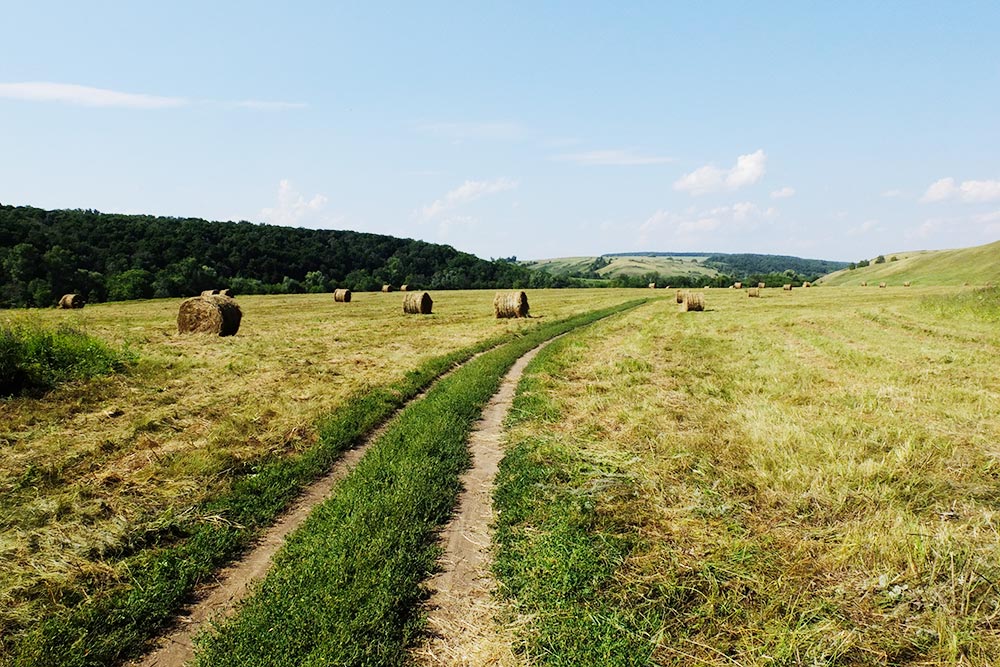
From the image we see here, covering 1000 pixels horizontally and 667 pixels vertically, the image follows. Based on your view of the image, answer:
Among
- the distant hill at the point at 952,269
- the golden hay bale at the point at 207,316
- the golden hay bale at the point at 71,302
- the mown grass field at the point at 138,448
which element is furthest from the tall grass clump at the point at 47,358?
the distant hill at the point at 952,269

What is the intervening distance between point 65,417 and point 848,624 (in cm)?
1207

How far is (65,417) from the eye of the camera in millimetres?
9250

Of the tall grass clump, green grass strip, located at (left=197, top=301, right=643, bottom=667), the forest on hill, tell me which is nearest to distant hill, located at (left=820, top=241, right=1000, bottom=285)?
the forest on hill

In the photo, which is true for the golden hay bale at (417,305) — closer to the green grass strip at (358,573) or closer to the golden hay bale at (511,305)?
the golden hay bale at (511,305)

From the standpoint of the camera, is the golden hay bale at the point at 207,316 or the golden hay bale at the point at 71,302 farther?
the golden hay bale at the point at 71,302

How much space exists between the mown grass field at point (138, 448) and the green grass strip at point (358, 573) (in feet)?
4.83

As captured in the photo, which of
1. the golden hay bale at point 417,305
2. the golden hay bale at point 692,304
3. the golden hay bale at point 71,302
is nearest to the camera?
the golden hay bale at point 692,304

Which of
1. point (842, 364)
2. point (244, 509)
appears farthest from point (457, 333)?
point (244, 509)

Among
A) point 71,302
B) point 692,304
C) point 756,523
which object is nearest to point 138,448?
point 756,523

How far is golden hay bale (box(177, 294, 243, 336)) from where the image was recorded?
895 inches

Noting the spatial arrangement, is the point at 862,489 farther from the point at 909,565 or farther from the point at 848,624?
the point at 848,624

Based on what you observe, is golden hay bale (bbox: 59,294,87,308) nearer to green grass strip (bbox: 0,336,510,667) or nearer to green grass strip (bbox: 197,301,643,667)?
green grass strip (bbox: 0,336,510,667)

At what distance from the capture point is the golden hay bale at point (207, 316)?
74.6 ft

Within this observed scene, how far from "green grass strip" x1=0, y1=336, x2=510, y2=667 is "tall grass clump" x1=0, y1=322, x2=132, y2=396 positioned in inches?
277
